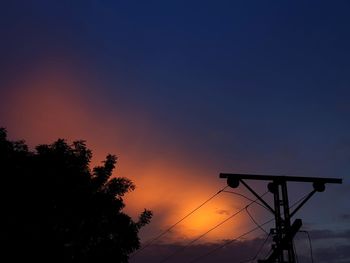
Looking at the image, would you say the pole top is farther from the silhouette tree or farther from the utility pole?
the silhouette tree

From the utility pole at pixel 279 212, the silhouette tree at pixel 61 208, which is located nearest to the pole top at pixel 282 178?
the utility pole at pixel 279 212

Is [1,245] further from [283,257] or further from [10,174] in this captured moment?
[283,257]

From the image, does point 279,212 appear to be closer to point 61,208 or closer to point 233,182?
point 233,182

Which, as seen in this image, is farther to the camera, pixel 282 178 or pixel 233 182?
pixel 233 182

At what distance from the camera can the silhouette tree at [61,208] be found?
29.5 metres

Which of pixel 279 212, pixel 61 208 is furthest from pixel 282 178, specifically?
pixel 61 208

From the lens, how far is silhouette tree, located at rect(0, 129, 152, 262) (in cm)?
2947

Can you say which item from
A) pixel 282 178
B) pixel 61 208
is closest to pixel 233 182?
pixel 282 178

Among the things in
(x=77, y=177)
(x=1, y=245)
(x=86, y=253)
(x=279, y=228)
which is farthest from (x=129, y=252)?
(x=279, y=228)

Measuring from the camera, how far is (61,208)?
3234 cm

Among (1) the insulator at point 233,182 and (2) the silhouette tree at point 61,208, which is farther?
(2) the silhouette tree at point 61,208

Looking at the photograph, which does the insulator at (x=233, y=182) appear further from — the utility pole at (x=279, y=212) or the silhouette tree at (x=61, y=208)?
the silhouette tree at (x=61, y=208)

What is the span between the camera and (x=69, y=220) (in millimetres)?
32688

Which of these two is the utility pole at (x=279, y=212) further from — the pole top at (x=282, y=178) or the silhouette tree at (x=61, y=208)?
the silhouette tree at (x=61, y=208)
